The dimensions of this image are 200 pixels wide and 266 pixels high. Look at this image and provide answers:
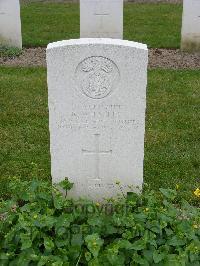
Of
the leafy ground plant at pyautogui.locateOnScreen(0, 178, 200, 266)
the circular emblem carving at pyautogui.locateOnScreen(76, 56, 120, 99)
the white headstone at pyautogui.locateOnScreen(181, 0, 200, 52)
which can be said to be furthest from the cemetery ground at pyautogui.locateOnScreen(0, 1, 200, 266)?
the circular emblem carving at pyautogui.locateOnScreen(76, 56, 120, 99)

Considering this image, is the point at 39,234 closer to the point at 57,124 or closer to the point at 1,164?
the point at 57,124

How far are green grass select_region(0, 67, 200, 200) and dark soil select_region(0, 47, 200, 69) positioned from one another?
0.35 m

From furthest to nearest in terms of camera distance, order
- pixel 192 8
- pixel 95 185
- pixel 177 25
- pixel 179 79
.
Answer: pixel 177 25, pixel 192 8, pixel 179 79, pixel 95 185

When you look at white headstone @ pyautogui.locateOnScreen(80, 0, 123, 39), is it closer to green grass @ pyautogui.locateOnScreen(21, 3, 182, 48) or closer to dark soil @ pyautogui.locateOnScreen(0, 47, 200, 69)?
dark soil @ pyautogui.locateOnScreen(0, 47, 200, 69)

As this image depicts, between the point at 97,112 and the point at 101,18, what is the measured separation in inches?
214

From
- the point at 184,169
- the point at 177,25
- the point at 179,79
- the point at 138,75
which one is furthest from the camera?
the point at 177,25

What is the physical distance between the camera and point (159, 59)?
29.1 ft

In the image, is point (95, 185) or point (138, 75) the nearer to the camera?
point (138, 75)

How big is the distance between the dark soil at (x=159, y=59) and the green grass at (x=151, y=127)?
350 mm

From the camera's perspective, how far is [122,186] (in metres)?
4.12

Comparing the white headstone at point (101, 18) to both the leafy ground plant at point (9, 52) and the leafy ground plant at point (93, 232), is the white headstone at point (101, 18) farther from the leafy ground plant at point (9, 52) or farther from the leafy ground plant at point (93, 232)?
the leafy ground plant at point (93, 232)

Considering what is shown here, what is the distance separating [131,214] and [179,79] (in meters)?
4.61

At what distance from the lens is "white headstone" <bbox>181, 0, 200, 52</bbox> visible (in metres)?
8.84

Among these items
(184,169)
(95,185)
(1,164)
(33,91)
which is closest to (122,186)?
(95,185)
